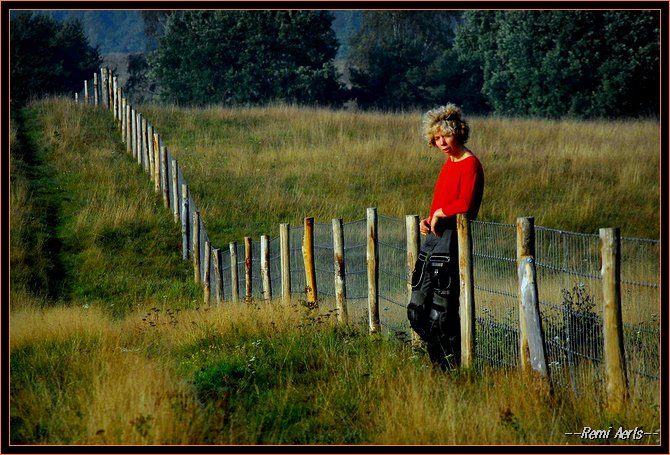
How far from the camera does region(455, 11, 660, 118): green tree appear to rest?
139 feet

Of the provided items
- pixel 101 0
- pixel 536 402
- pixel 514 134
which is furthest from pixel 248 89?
pixel 536 402

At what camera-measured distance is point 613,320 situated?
6.17 m

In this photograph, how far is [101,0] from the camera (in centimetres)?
909

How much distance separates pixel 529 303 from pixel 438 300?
991mm

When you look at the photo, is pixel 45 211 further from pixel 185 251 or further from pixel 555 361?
pixel 555 361

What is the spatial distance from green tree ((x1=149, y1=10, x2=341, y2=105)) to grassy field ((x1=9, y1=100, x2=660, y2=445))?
16.9 m

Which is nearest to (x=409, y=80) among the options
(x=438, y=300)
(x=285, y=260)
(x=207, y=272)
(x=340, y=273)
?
(x=207, y=272)

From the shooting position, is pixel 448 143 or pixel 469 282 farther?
pixel 469 282

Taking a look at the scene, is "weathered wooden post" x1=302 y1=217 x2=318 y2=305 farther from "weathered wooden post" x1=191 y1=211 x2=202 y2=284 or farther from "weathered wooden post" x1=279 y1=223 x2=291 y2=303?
"weathered wooden post" x1=191 y1=211 x2=202 y2=284

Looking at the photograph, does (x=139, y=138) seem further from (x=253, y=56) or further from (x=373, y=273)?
(x=253, y=56)

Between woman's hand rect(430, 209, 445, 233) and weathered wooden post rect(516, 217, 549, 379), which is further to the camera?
woman's hand rect(430, 209, 445, 233)

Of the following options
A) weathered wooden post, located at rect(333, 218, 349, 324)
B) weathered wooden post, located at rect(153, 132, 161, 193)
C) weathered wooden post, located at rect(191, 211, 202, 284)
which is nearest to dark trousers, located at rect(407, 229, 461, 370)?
weathered wooden post, located at rect(333, 218, 349, 324)

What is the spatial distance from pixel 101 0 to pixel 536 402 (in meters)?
5.57

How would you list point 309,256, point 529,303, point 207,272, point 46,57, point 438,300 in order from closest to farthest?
point 529,303
point 438,300
point 309,256
point 207,272
point 46,57
